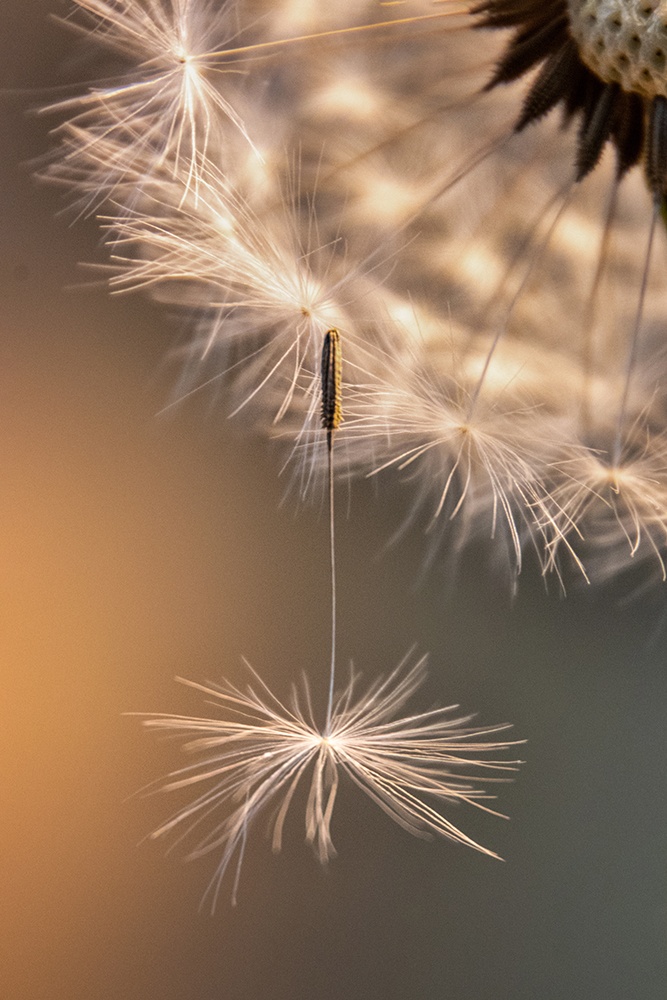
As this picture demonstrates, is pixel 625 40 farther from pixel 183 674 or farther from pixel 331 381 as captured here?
pixel 183 674

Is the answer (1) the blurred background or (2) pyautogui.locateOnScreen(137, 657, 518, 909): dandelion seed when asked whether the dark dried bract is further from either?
(2) pyautogui.locateOnScreen(137, 657, 518, 909): dandelion seed

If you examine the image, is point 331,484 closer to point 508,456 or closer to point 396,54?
point 508,456

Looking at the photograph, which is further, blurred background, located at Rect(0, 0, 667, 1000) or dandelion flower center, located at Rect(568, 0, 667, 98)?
blurred background, located at Rect(0, 0, 667, 1000)

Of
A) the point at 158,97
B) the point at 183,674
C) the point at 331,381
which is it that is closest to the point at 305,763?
the point at 183,674

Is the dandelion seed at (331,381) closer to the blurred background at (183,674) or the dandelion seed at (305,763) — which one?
the blurred background at (183,674)

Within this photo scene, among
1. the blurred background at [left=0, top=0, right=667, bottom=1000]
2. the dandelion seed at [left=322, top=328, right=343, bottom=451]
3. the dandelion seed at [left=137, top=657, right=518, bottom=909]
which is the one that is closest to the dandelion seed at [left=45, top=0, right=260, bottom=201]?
the blurred background at [left=0, top=0, right=667, bottom=1000]

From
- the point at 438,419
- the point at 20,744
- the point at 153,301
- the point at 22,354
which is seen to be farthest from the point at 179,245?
the point at 20,744
